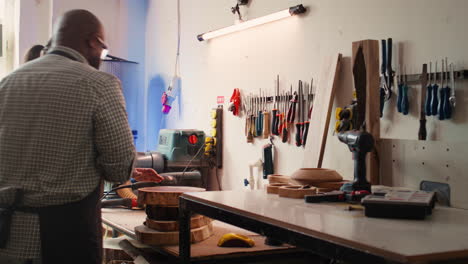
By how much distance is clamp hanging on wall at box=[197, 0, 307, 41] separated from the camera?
8.09 feet

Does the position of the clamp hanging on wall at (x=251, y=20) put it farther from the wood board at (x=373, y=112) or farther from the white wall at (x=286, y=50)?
the wood board at (x=373, y=112)

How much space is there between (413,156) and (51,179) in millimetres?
→ 1203

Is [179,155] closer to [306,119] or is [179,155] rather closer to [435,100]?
[306,119]

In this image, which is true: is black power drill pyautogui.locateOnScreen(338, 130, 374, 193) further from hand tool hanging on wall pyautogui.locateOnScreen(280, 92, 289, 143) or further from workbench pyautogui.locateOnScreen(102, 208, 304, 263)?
hand tool hanging on wall pyautogui.locateOnScreen(280, 92, 289, 143)

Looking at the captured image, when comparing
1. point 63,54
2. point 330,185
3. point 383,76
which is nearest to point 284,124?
point 383,76

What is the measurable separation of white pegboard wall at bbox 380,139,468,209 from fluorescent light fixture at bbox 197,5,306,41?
0.92 metres

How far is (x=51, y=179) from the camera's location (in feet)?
5.00

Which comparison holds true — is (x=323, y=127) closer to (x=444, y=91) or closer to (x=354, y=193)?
(x=444, y=91)

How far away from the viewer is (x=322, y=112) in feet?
7.22

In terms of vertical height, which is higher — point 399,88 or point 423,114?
point 399,88

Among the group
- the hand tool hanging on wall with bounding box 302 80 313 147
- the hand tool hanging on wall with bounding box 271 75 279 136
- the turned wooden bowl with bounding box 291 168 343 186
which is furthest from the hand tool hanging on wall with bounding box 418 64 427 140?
the hand tool hanging on wall with bounding box 271 75 279 136

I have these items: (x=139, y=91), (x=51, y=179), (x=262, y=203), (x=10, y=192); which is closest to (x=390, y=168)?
(x=262, y=203)

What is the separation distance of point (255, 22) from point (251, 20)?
0.03 meters

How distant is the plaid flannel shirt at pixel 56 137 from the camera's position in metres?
1.53
